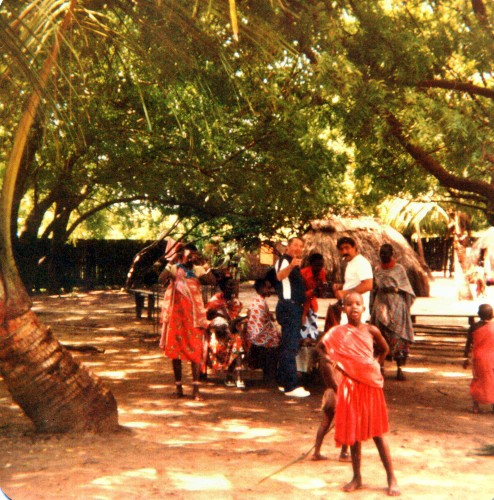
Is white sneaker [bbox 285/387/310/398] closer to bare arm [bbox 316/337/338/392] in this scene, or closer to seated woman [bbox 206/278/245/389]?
seated woman [bbox 206/278/245/389]

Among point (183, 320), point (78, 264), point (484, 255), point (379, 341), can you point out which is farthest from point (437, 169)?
point (484, 255)

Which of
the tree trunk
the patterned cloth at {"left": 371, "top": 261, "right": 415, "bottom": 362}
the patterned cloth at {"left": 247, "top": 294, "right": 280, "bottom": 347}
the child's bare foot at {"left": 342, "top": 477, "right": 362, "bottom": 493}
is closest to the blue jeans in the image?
the patterned cloth at {"left": 247, "top": 294, "right": 280, "bottom": 347}

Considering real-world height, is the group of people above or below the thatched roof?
below

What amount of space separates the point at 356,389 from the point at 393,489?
548mm

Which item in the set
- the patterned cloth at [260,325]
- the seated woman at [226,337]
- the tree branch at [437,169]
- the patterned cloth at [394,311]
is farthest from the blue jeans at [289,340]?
the tree branch at [437,169]

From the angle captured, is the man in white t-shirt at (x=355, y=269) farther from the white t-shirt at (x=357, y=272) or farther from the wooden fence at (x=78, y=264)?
the wooden fence at (x=78, y=264)

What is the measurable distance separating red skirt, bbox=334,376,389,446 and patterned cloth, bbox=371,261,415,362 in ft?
11.5

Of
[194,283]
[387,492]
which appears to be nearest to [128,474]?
[387,492]

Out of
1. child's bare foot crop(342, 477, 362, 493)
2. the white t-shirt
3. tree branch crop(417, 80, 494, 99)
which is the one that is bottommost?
child's bare foot crop(342, 477, 362, 493)

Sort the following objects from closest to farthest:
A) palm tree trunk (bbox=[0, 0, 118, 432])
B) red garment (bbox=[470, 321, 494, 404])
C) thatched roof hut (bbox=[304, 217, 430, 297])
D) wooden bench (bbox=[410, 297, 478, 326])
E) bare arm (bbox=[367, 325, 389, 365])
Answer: bare arm (bbox=[367, 325, 389, 365]) < palm tree trunk (bbox=[0, 0, 118, 432]) < red garment (bbox=[470, 321, 494, 404]) < wooden bench (bbox=[410, 297, 478, 326]) < thatched roof hut (bbox=[304, 217, 430, 297])

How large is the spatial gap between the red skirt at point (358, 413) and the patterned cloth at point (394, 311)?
11.5ft

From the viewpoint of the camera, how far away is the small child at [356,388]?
411cm

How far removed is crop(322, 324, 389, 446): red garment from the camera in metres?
4.12

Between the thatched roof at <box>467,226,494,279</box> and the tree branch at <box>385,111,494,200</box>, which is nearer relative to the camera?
the tree branch at <box>385,111,494,200</box>
